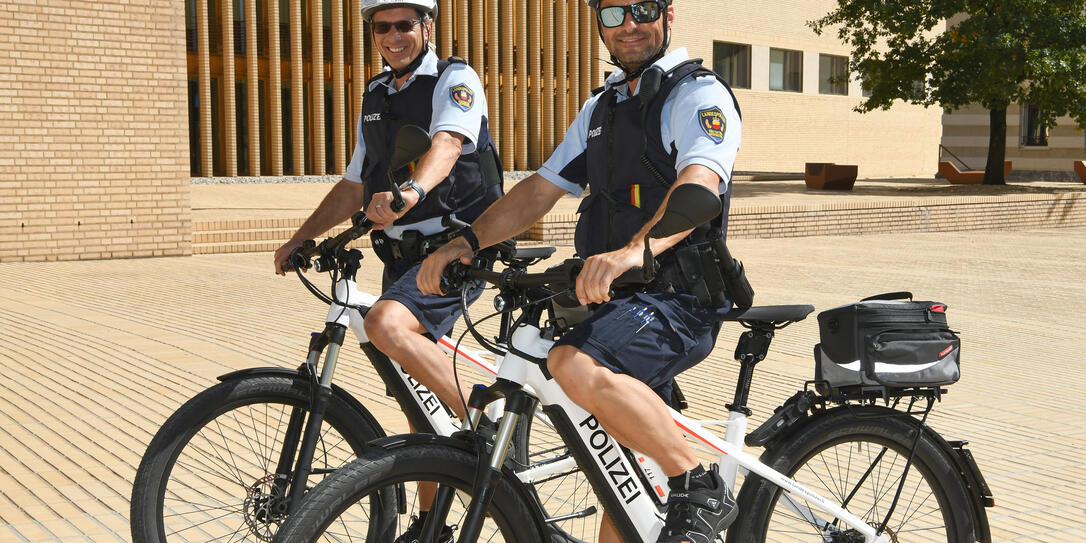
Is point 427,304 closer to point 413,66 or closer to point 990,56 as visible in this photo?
point 413,66

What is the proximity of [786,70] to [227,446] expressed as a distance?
4336 centimetres

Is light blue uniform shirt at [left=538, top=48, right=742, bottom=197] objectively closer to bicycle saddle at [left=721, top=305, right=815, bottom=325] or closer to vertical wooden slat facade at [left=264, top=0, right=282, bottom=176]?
bicycle saddle at [left=721, top=305, right=815, bottom=325]

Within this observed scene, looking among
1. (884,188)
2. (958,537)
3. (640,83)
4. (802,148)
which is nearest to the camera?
(640,83)

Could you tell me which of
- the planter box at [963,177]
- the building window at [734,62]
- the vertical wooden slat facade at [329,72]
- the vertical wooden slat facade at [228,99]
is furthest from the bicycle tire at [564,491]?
the building window at [734,62]

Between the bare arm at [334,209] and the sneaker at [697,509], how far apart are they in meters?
1.62

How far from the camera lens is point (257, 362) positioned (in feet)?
24.1

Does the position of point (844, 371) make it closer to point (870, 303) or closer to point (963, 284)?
point (870, 303)

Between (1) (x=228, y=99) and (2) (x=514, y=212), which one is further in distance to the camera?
(1) (x=228, y=99)

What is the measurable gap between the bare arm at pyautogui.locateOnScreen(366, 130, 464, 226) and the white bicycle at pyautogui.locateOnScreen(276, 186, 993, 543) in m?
0.52

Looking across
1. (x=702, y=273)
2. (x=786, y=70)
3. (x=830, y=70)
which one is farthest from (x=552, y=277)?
(x=830, y=70)

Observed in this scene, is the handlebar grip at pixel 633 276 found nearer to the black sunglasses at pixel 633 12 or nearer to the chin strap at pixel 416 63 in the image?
the black sunglasses at pixel 633 12

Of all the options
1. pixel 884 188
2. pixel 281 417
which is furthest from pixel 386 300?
pixel 884 188

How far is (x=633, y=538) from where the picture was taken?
280 centimetres

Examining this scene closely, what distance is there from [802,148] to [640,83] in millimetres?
43573
